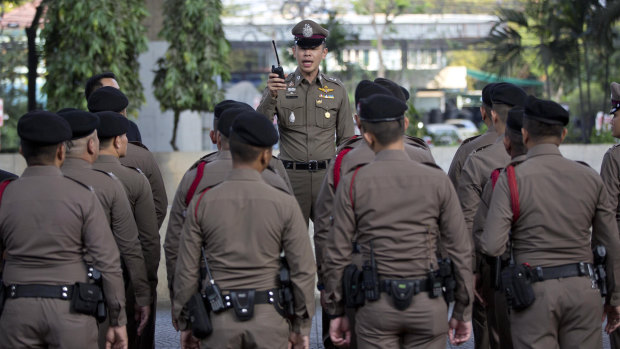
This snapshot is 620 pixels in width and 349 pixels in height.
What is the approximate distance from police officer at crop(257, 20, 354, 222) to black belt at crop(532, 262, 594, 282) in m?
2.52

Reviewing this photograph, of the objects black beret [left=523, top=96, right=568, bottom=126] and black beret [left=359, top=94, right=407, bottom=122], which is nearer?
black beret [left=359, top=94, right=407, bottom=122]

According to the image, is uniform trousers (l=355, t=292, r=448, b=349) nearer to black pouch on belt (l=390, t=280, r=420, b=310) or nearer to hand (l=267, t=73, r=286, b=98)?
black pouch on belt (l=390, t=280, r=420, b=310)

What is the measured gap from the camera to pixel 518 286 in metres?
4.95

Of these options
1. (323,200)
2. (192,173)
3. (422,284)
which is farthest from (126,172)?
(422,284)

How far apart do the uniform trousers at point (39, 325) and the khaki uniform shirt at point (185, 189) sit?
70cm

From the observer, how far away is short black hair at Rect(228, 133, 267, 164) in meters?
4.72

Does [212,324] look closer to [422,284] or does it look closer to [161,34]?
[422,284]

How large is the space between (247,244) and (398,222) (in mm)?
801

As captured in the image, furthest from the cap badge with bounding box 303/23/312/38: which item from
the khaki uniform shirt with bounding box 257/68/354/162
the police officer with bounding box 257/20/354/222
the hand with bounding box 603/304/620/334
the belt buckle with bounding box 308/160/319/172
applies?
the hand with bounding box 603/304/620/334

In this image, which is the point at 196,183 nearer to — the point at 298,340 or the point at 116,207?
the point at 116,207

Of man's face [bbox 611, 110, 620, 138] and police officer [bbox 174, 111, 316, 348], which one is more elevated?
man's face [bbox 611, 110, 620, 138]

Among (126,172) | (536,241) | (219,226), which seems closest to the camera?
(219,226)

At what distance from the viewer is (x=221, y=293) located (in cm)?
459

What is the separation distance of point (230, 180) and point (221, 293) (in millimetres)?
598
